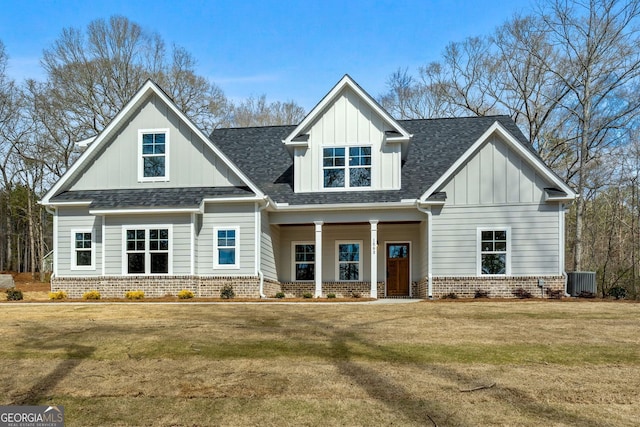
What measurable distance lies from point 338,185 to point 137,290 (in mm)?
7549

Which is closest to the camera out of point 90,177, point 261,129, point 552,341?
point 552,341

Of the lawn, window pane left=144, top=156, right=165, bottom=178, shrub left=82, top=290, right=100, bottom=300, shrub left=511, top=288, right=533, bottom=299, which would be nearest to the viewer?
the lawn

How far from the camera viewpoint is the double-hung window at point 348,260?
71.7 ft

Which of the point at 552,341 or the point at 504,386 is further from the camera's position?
the point at 552,341

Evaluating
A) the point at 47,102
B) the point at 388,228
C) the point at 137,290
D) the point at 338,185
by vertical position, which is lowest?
the point at 137,290

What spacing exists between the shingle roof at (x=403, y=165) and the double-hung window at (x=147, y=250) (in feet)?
13.0

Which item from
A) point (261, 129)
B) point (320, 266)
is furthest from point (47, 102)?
point (320, 266)

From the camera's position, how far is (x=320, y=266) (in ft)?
65.7

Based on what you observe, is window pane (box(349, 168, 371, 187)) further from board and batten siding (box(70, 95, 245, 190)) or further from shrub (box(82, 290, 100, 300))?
shrub (box(82, 290, 100, 300))

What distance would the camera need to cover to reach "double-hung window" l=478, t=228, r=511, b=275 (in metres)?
18.5

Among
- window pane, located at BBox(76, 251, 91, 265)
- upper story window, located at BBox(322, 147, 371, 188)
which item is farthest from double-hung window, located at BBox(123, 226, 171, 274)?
upper story window, located at BBox(322, 147, 371, 188)

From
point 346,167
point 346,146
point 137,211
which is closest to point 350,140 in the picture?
point 346,146

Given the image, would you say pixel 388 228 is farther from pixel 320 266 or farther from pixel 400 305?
pixel 400 305

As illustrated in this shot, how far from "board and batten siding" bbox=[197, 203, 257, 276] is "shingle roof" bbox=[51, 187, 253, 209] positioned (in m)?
0.45
